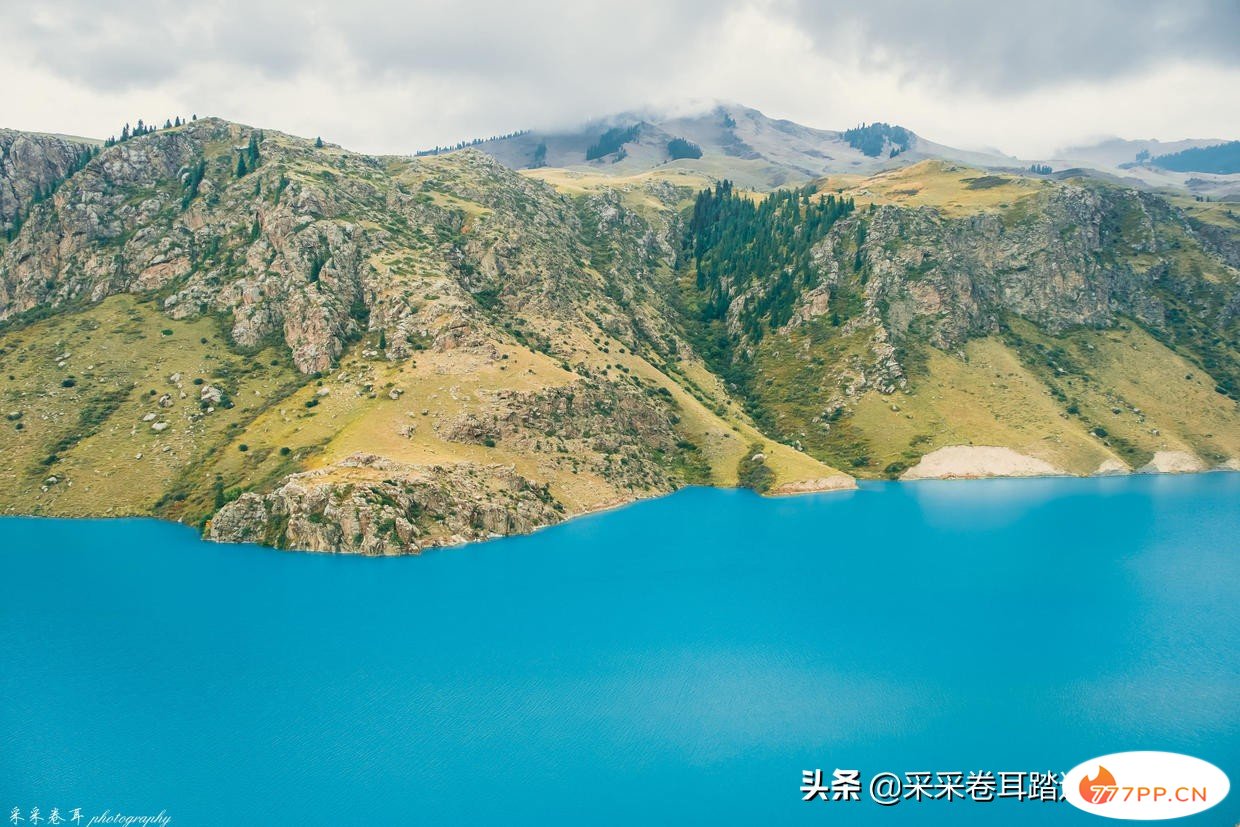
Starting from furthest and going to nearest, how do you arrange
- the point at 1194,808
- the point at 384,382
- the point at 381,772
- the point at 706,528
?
the point at 384,382 < the point at 706,528 < the point at 381,772 < the point at 1194,808

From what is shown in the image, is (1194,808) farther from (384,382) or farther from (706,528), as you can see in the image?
(384,382)

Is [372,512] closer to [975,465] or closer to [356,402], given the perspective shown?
[356,402]

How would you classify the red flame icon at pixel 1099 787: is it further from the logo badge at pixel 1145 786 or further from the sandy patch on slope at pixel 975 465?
the sandy patch on slope at pixel 975 465

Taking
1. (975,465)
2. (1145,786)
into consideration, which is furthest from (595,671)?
(975,465)

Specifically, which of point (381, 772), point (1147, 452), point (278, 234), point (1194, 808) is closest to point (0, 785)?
point (381, 772)

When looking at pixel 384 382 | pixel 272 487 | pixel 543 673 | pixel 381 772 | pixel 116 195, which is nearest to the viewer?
pixel 381 772

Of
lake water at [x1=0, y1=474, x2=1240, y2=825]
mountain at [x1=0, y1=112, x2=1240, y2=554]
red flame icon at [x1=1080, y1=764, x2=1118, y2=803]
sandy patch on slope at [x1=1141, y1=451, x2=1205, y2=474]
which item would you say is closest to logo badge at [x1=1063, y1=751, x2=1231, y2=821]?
red flame icon at [x1=1080, y1=764, x2=1118, y2=803]
